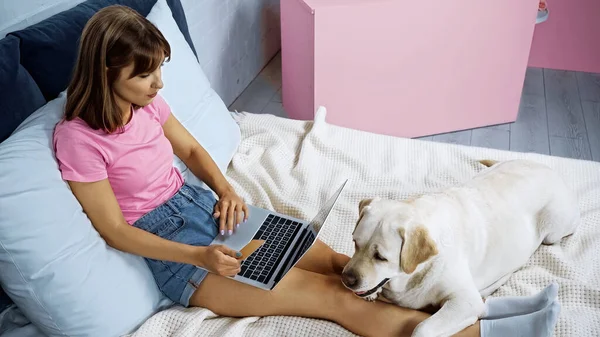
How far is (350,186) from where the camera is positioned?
6.08 feet

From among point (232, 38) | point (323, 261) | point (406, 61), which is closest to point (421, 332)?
point (323, 261)

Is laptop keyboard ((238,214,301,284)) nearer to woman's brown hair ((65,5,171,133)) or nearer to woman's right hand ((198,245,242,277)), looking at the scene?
woman's right hand ((198,245,242,277))

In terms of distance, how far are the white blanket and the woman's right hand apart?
0.14m

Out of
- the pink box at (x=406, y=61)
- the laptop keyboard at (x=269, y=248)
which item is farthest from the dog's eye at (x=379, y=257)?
the pink box at (x=406, y=61)

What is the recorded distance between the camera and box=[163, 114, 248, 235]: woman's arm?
148 cm

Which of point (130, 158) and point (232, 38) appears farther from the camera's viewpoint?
point (232, 38)

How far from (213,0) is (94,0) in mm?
1092

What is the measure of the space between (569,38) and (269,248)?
271cm

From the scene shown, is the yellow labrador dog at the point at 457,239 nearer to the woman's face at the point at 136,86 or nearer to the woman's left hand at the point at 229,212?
the woman's left hand at the point at 229,212

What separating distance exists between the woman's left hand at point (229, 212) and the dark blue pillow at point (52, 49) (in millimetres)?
483

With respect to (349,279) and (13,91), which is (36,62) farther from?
(349,279)

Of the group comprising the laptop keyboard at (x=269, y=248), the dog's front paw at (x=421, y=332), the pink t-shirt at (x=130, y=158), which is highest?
the pink t-shirt at (x=130, y=158)

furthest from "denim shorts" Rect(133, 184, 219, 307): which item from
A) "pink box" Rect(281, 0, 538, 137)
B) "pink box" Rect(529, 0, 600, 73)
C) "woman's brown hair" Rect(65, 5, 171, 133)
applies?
"pink box" Rect(529, 0, 600, 73)

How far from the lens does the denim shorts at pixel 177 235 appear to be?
136cm
